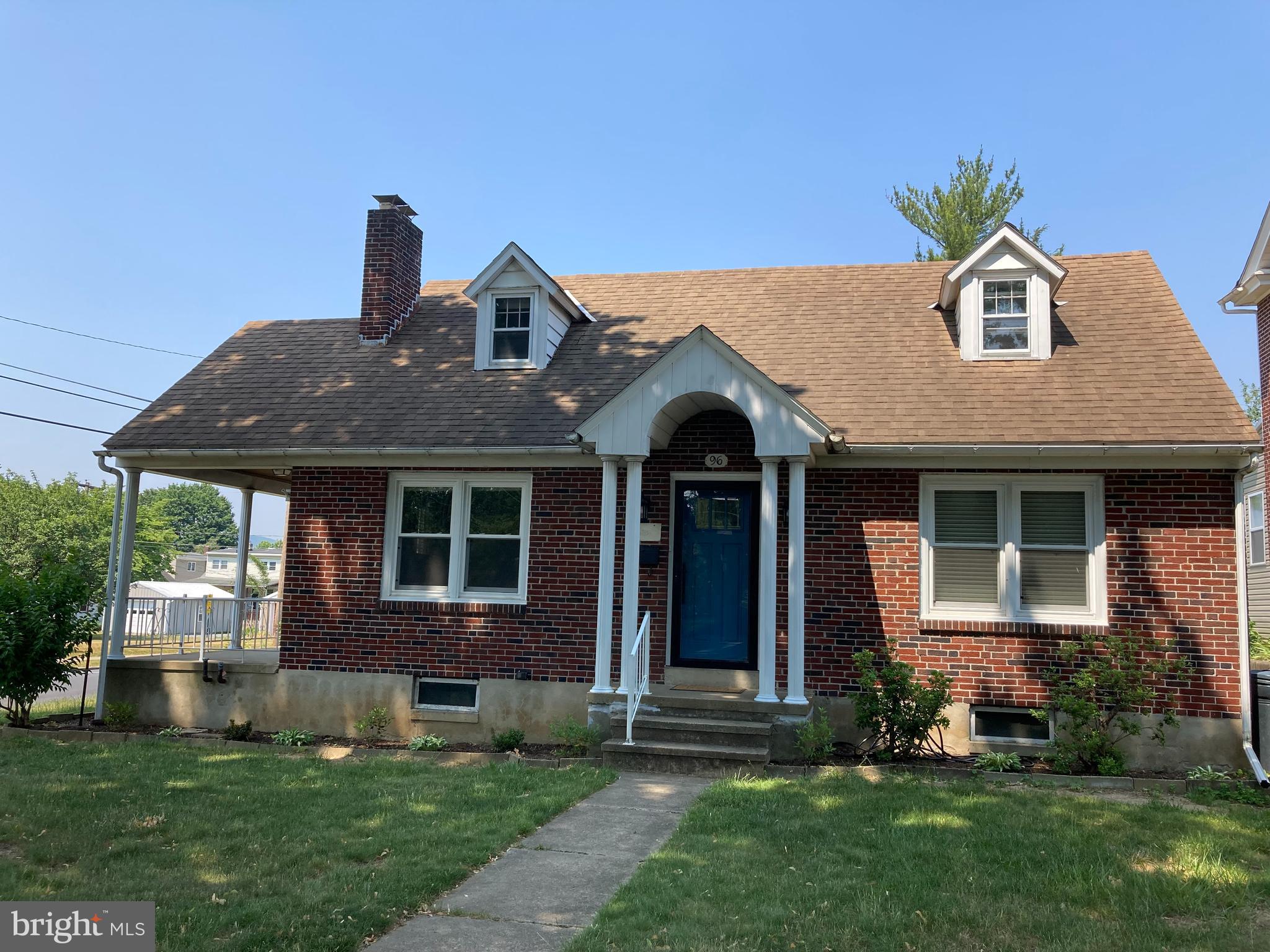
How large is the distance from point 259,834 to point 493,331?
25.9 feet

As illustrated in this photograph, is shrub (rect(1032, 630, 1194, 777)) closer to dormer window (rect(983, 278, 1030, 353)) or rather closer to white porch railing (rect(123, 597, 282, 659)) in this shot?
dormer window (rect(983, 278, 1030, 353))

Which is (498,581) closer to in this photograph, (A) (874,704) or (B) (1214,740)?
(A) (874,704)

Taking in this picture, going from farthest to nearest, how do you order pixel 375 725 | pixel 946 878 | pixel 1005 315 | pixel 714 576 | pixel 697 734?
1. pixel 1005 315
2. pixel 714 576
3. pixel 375 725
4. pixel 697 734
5. pixel 946 878

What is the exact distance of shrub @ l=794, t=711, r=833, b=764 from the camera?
873cm

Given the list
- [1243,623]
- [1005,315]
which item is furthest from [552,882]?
[1005,315]

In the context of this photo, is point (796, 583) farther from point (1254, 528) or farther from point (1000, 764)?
point (1254, 528)

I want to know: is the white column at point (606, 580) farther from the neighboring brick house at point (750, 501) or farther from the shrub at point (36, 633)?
the shrub at point (36, 633)

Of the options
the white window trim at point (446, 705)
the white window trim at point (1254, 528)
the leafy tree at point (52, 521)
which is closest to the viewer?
the white window trim at point (446, 705)

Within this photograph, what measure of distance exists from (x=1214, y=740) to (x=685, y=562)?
5.72 metres

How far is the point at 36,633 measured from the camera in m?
10.5

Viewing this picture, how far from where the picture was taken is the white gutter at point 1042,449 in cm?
916

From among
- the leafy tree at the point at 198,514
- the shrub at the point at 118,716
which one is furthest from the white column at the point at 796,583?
the leafy tree at the point at 198,514

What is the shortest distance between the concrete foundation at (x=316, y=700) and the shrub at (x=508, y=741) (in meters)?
0.46

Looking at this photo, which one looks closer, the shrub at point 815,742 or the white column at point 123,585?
the shrub at point 815,742
